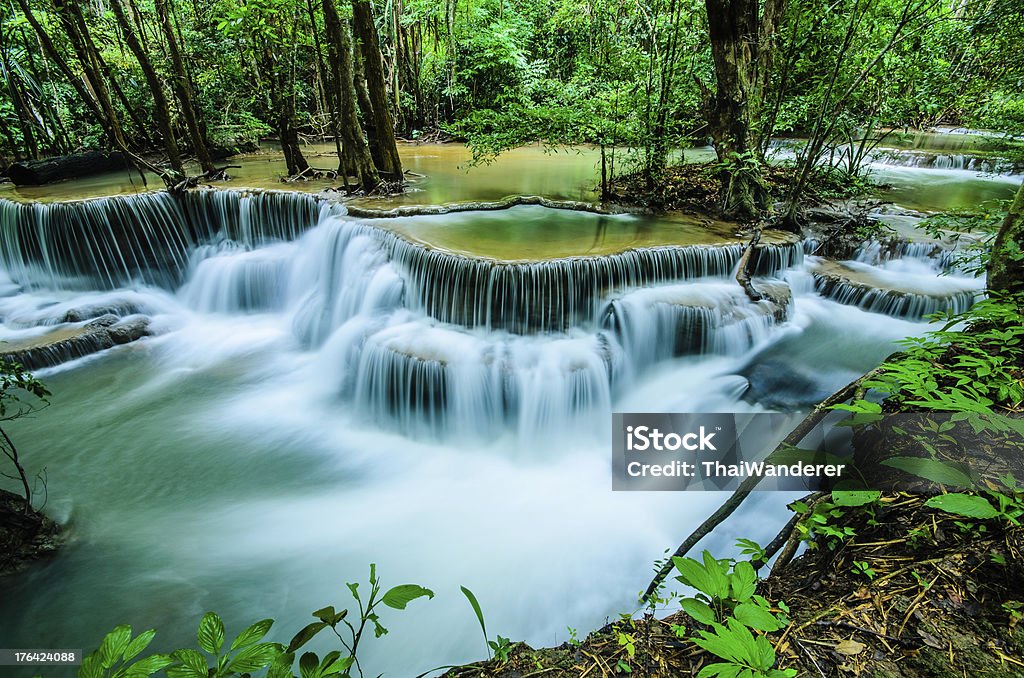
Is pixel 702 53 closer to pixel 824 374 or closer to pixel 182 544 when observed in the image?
pixel 824 374

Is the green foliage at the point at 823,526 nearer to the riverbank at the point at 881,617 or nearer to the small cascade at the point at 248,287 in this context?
the riverbank at the point at 881,617

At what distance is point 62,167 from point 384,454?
→ 11.2m

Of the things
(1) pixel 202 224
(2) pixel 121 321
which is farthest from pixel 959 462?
(1) pixel 202 224

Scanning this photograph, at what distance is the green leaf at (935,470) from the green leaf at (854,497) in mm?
135

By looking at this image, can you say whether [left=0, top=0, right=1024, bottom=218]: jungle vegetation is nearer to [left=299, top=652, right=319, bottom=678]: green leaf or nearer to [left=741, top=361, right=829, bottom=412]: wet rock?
[left=741, top=361, right=829, bottom=412]: wet rock

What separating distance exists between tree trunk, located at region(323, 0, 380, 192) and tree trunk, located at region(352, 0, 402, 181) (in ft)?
0.94

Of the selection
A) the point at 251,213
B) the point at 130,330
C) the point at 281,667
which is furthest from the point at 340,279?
the point at 281,667

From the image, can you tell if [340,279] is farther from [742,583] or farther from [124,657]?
[742,583]

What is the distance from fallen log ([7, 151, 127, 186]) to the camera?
10.0m

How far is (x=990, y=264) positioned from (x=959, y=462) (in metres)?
1.85

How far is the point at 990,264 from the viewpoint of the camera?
2850 mm

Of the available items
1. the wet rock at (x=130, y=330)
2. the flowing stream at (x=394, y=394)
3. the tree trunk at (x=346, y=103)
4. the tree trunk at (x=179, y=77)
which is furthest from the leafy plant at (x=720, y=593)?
the tree trunk at (x=179, y=77)

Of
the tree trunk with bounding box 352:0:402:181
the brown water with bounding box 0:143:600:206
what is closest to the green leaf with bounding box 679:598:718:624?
the brown water with bounding box 0:143:600:206

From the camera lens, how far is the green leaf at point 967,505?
4.87 ft
